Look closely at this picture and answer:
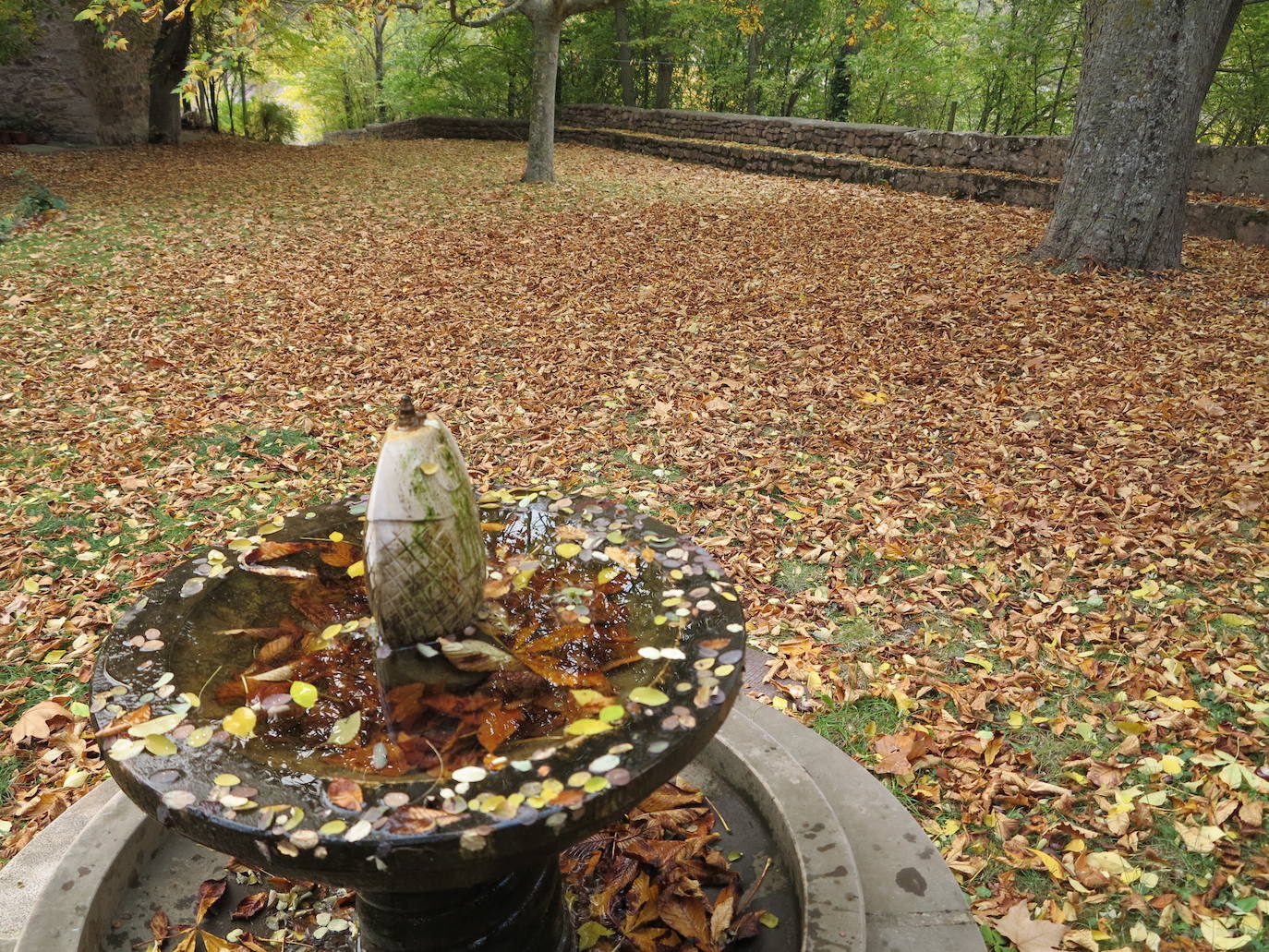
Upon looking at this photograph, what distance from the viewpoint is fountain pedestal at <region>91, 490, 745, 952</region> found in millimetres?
1493

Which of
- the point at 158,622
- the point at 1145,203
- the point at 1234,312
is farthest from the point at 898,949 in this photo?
the point at 1145,203

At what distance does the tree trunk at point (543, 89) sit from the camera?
465 inches

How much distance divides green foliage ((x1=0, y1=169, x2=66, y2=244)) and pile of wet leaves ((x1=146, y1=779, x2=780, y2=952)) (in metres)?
10.3

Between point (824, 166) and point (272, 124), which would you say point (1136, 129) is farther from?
point (272, 124)

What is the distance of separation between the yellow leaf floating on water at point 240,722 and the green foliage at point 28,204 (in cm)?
1077

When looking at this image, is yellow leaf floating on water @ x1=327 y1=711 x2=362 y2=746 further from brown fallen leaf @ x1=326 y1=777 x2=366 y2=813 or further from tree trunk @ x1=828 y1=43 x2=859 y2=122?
tree trunk @ x1=828 y1=43 x2=859 y2=122

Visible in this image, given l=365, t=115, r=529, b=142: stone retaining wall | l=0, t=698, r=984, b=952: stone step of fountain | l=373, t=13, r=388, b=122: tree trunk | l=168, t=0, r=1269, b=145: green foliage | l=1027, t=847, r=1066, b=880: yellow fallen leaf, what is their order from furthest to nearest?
l=373, t=13, r=388, b=122: tree trunk < l=365, t=115, r=529, b=142: stone retaining wall < l=168, t=0, r=1269, b=145: green foliage < l=1027, t=847, r=1066, b=880: yellow fallen leaf < l=0, t=698, r=984, b=952: stone step of fountain

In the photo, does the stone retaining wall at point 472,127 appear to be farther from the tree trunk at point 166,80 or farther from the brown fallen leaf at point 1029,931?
the brown fallen leaf at point 1029,931

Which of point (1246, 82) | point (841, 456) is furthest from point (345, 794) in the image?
point (1246, 82)

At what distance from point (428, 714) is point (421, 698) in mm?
42

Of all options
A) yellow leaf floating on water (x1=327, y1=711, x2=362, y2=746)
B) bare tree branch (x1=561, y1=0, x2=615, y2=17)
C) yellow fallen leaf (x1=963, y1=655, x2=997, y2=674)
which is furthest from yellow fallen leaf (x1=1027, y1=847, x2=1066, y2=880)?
bare tree branch (x1=561, y1=0, x2=615, y2=17)

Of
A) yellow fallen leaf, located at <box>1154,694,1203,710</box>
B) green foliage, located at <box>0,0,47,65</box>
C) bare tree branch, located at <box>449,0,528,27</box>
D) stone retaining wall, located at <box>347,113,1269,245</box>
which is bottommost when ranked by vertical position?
yellow fallen leaf, located at <box>1154,694,1203,710</box>

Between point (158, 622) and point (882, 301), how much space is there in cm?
671

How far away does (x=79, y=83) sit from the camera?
591 inches
